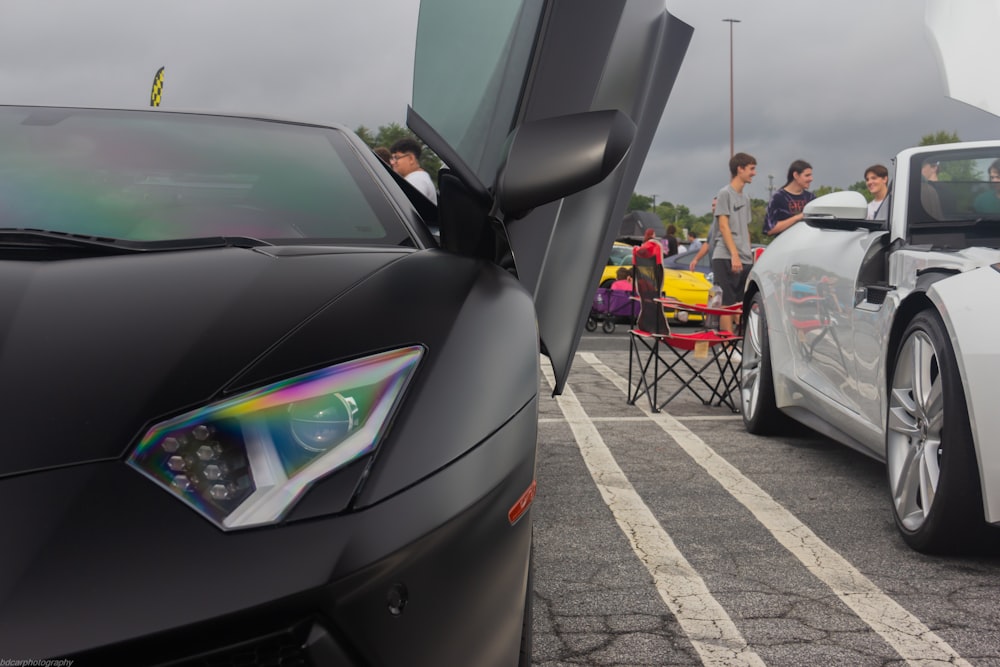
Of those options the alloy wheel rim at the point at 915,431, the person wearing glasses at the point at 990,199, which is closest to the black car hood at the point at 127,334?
the alloy wheel rim at the point at 915,431

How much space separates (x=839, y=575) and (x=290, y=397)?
7.52ft

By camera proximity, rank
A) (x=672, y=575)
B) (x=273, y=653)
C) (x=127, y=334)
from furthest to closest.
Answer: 1. (x=672, y=575)
2. (x=127, y=334)
3. (x=273, y=653)

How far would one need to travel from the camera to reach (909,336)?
3.57 metres

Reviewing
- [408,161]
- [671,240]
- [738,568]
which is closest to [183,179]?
[738,568]

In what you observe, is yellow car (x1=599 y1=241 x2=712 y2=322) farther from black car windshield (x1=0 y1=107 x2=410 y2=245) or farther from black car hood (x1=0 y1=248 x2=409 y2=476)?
black car hood (x1=0 y1=248 x2=409 y2=476)

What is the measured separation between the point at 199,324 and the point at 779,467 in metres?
3.73

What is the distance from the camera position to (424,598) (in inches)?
56.4

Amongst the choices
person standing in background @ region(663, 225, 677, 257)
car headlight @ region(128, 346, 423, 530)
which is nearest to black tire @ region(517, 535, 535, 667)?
car headlight @ region(128, 346, 423, 530)

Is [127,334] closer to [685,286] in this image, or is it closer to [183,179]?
[183,179]

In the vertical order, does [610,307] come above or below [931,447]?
below

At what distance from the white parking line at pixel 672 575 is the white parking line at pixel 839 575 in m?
0.38

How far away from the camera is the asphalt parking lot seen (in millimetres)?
2652

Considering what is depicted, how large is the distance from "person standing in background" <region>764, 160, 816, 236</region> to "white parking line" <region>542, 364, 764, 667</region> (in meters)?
4.30

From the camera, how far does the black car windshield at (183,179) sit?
7.39 feet
